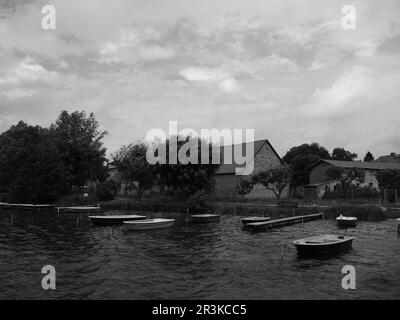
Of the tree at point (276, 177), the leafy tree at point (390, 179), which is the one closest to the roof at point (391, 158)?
the leafy tree at point (390, 179)

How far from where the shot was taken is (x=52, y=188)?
223ft

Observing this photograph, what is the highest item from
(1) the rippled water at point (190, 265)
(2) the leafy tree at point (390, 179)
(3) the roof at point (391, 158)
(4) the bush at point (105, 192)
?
(3) the roof at point (391, 158)

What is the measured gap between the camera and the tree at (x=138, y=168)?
6721 cm

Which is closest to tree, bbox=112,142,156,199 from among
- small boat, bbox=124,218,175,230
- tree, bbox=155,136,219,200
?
tree, bbox=155,136,219,200

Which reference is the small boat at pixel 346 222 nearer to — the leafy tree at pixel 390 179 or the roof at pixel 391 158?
the leafy tree at pixel 390 179

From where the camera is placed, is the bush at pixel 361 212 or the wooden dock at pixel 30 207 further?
the wooden dock at pixel 30 207

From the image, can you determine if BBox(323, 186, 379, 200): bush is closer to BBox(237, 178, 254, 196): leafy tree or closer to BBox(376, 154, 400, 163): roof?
BBox(237, 178, 254, 196): leafy tree

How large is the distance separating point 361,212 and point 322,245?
70.6 ft

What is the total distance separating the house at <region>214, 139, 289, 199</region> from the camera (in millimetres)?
68812

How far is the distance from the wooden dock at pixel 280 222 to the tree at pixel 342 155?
7846 cm

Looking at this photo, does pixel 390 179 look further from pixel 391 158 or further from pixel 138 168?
pixel 391 158

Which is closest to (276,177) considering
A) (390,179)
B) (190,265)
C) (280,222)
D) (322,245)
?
(390,179)
